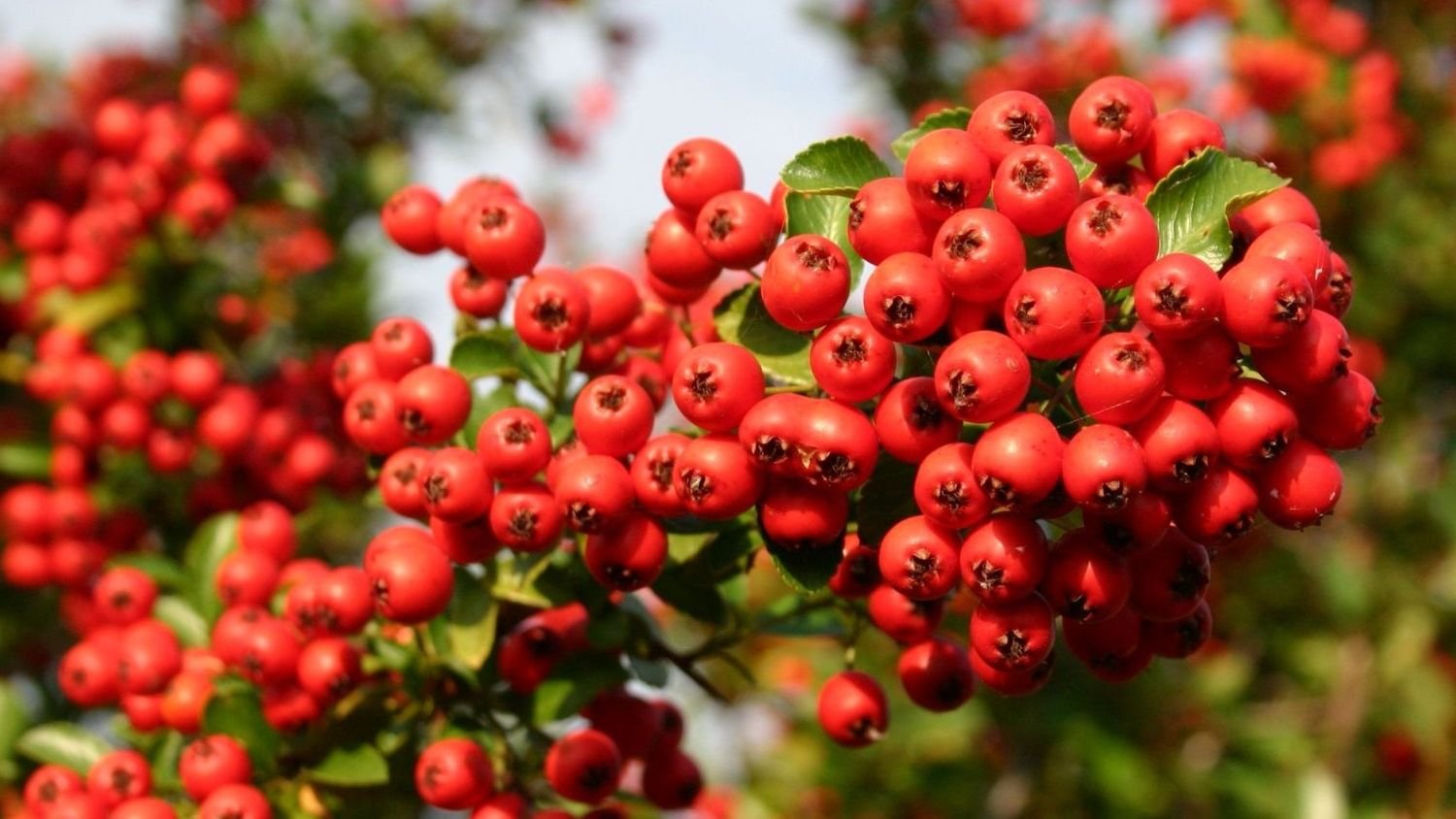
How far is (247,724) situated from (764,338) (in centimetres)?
119

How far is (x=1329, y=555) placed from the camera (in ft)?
20.8

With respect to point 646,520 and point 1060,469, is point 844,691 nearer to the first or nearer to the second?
point 646,520

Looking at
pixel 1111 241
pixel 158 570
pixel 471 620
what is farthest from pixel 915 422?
pixel 158 570

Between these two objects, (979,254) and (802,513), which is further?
(802,513)

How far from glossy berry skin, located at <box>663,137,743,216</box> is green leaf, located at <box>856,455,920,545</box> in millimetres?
520

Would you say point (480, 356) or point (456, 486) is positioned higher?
point (480, 356)

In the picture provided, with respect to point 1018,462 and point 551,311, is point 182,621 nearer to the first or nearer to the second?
point 551,311

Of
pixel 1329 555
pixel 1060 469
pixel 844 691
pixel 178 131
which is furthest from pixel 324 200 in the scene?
pixel 1329 555

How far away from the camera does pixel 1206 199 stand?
1.82m

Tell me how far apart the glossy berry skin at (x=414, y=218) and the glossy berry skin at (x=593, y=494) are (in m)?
0.73

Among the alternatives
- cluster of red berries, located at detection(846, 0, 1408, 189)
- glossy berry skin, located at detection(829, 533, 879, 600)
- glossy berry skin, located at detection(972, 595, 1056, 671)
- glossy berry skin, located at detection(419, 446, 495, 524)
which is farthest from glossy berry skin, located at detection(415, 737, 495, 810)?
cluster of red berries, located at detection(846, 0, 1408, 189)

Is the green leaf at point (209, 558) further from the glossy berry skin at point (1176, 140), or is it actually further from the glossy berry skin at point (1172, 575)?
the glossy berry skin at point (1176, 140)

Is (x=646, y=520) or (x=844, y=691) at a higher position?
(x=646, y=520)

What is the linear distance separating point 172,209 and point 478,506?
2561 mm
